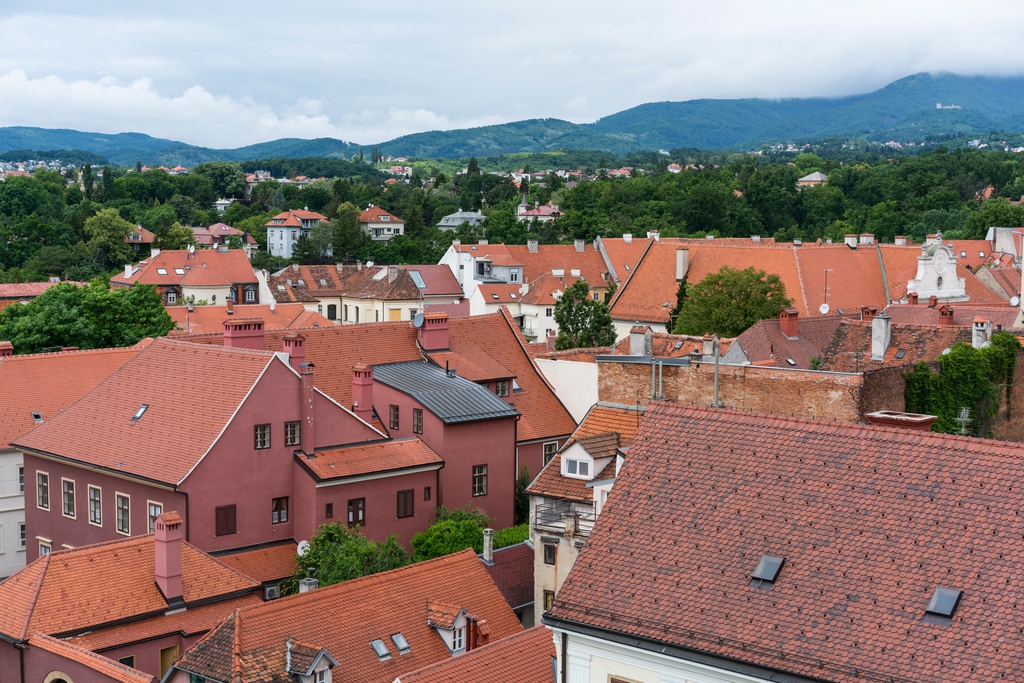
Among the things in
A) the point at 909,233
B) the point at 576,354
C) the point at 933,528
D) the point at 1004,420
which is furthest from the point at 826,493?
the point at 909,233

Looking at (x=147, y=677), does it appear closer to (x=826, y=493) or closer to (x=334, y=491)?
(x=334, y=491)

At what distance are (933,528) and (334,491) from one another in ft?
73.9

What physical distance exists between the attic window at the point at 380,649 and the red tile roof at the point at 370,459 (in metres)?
9.54

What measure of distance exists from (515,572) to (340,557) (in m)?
5.59

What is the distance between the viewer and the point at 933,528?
14.5 m

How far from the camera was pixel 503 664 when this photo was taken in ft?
71.8

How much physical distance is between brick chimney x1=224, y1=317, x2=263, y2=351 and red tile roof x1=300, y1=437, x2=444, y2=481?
201 inches

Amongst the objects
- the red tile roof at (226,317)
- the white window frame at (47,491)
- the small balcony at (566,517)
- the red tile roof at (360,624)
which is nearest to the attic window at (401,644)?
the red tile roof at (360,624)

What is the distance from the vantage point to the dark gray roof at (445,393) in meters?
38.5

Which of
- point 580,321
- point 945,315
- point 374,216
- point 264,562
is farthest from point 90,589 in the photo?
point 374,216

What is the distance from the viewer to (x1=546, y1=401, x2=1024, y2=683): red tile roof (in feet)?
45.0

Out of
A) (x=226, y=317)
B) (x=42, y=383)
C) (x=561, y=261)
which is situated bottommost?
(x=226, y=317)

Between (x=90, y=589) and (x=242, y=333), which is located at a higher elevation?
(x=242, y=333)

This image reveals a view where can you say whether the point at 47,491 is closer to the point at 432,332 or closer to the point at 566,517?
the point at 432,332
